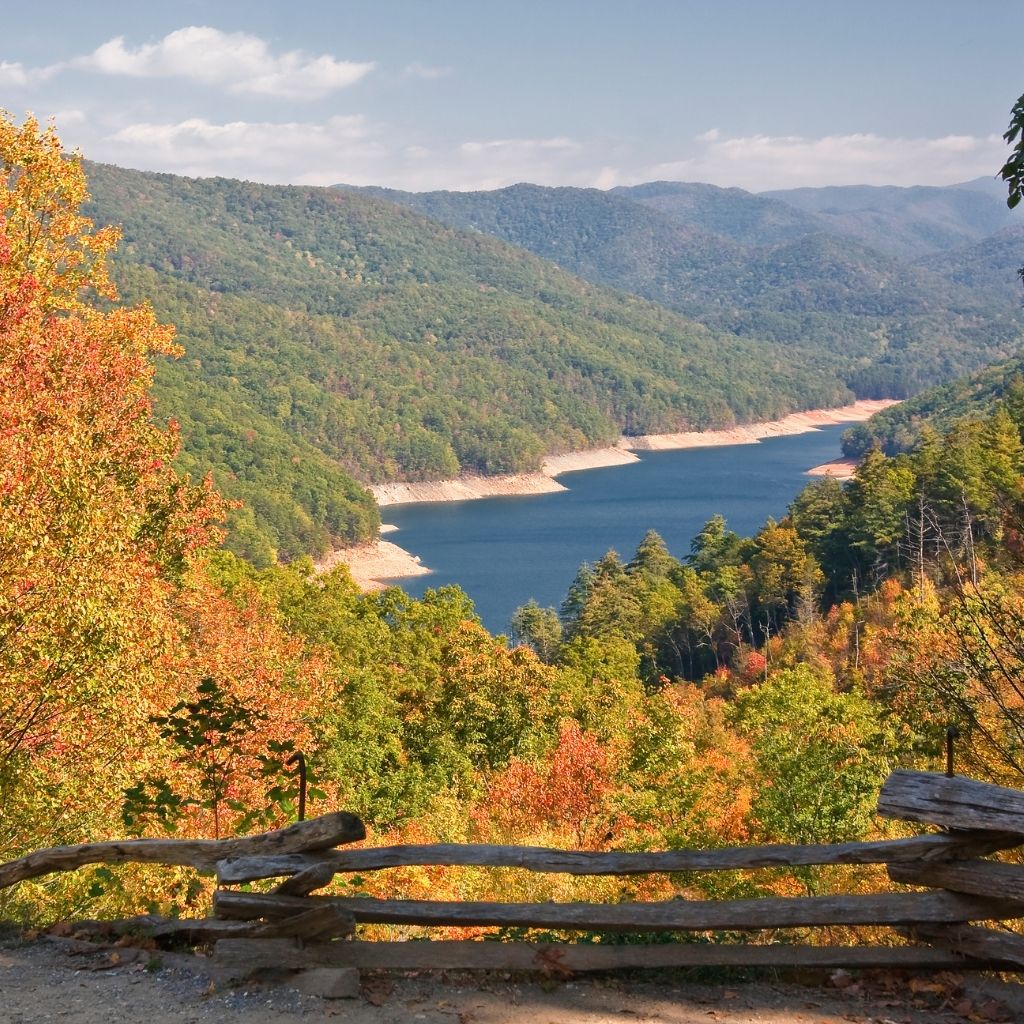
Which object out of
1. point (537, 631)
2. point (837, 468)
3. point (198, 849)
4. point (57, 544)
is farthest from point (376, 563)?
point (198, 849)

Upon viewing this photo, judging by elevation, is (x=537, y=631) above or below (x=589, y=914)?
below

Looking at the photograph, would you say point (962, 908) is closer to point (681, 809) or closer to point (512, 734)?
point (681, 809)

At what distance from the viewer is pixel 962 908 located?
6.18 m

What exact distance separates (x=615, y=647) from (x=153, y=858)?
5348cm

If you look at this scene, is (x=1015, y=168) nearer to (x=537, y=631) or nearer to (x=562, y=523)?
(x=537, y=631)

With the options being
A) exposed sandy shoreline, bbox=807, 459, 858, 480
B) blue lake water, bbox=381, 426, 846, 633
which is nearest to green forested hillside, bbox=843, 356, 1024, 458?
exposed sandy shoreline, bbox=807, 459, 858, 480

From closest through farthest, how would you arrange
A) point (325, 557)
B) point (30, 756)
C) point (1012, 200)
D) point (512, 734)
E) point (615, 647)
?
point (1012, 200) → point (30, 756) → point (512, 734) → point (615, 647) → point (325, 557)

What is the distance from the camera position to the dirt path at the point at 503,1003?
602cm

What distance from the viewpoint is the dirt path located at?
602 cm

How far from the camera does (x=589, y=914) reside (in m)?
6.45

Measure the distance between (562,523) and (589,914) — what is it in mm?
139943

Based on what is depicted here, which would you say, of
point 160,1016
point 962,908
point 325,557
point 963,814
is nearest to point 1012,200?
point 963,814

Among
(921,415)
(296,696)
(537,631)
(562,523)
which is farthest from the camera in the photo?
(921,415)

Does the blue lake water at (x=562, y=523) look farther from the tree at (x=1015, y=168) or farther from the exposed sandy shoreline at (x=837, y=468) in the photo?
the tree at (x=1015, y=168)
